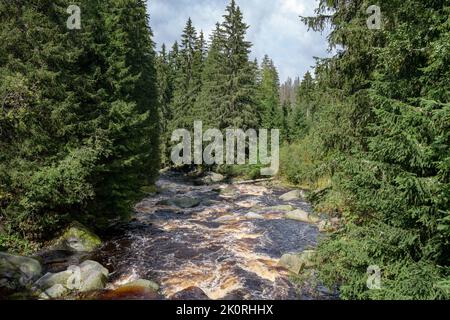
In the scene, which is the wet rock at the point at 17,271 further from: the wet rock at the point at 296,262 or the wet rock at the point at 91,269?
the wet rock at the point at 296,262

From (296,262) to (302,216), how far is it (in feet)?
24.6

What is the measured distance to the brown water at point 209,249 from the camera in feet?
35.8

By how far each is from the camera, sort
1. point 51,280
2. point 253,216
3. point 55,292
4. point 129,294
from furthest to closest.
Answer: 1. point 253,216
2. point 51,280
3. point 129,294
4. point 55,292

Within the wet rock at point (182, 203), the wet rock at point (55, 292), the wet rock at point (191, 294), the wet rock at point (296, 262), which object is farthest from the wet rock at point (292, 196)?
the wet rock at point (55, 292)

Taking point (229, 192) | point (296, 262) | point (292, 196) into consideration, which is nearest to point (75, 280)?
point (296, 262)

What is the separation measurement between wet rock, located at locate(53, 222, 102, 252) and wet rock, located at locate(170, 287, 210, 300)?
18.5ft

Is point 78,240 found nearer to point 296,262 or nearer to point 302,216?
point 296,262

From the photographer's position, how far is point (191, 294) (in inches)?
401

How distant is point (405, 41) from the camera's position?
7.18 m

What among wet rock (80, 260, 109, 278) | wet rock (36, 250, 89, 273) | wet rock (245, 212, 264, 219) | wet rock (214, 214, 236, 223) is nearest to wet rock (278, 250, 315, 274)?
wet rock (80, 260, 109, 278)

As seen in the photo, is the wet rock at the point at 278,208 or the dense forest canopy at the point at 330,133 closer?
the dense forest canopy at the point at 330,133

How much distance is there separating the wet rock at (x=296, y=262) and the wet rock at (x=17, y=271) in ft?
27.6

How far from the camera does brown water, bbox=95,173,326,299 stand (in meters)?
10.9
